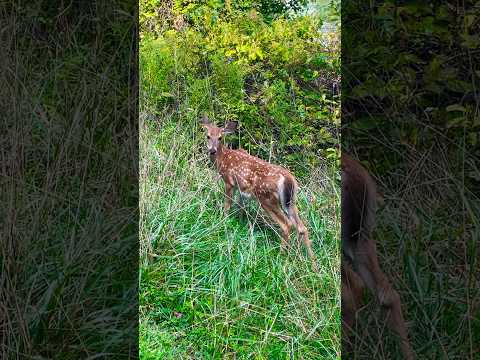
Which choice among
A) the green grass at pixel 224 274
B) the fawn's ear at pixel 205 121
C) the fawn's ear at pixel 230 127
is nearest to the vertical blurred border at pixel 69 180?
the green grass at pixel 224 274

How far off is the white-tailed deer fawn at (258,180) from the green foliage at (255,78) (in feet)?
0.19

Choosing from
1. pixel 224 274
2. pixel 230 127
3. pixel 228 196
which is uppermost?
pixel 230 127

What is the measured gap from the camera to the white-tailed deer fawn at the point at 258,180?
165 inches

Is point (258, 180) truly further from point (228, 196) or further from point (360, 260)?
point (360, 260)

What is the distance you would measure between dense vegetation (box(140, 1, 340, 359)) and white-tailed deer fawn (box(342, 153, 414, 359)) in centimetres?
6

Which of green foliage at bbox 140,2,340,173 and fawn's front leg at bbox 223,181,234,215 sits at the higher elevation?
green foliage at bbox 140,2,340,173

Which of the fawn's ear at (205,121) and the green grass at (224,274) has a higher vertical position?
the fawn's ear at (205,121)

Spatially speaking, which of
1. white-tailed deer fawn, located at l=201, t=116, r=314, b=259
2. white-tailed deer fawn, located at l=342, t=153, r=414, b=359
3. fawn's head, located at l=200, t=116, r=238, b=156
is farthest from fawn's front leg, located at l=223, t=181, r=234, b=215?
white-tailed deer fawn, located at l=342, t=153, r=414, b=359

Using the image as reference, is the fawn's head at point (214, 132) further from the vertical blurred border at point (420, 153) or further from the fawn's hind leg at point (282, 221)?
the vertical blurred border at point (420, 153)

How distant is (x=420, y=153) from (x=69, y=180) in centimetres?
176

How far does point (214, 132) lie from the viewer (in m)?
4.30

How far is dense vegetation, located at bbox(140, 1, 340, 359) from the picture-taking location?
407cm

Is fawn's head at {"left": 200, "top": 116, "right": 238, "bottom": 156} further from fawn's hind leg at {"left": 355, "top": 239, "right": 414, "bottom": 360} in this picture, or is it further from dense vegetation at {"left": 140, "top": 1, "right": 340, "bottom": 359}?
fawn's hind leg at {"left": 355, "top": 239, "right": 414, "bottom": 360}

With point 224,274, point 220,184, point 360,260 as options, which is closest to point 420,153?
point 360,260
